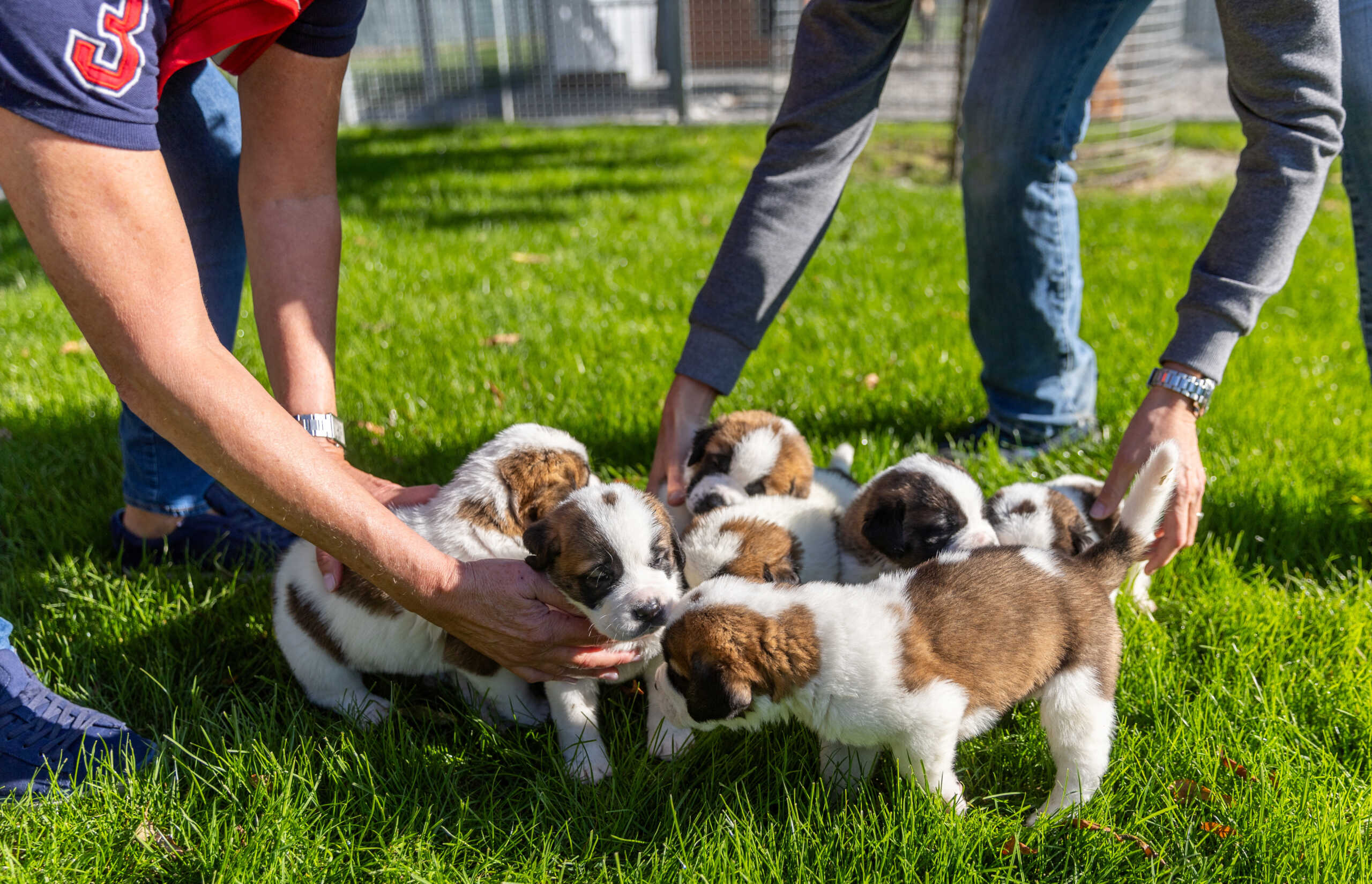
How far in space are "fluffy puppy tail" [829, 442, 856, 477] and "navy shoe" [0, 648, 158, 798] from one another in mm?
2310

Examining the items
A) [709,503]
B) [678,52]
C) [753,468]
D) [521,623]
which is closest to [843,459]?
[753,468]

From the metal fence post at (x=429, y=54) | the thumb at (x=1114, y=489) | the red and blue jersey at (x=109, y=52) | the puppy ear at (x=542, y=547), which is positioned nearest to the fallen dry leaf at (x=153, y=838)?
the puppy ear at (x=542, y=547)

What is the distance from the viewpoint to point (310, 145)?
2898 millimetres

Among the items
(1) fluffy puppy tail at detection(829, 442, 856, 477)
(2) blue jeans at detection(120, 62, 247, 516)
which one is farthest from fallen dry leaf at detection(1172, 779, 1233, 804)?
(2) blue jeans at detection(120, 62, 247, 516)

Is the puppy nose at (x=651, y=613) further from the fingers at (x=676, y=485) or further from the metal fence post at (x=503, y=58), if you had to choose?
the metal fence post at (x=503, y=58)

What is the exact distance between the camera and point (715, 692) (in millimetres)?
2100

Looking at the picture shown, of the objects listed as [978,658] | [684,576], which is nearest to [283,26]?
[684,576]

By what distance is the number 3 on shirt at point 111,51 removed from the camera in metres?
1.86

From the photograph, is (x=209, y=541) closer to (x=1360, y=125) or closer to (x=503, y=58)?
(x=1360, y=125)

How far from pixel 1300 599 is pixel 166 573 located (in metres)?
3.63

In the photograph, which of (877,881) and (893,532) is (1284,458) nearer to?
(893,532)

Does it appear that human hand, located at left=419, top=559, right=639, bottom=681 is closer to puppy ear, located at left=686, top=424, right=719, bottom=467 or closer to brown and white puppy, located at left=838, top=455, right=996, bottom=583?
brown and white puppy, located at left=838, top=455, right=996, bottom=583

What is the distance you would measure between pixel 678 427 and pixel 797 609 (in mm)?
1085

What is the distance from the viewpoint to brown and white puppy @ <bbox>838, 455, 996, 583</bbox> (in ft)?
9.09
